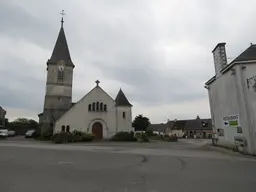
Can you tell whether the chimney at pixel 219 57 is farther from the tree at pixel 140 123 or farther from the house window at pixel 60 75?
the tree at pixel 140 123

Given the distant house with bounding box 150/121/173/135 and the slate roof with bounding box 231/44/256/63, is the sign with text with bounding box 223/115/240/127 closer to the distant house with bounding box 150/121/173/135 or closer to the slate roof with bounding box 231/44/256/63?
the slate roof with bounding box 231/44/256/63

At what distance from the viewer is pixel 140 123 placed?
6625 cm

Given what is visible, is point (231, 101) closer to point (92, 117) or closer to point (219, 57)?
point (219, 57)

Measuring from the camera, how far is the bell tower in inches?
1439

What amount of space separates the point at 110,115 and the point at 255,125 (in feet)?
75.2

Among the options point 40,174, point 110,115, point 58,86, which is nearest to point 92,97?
point 110,115

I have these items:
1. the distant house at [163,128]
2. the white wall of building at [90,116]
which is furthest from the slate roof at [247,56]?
the distant house at [163,128]

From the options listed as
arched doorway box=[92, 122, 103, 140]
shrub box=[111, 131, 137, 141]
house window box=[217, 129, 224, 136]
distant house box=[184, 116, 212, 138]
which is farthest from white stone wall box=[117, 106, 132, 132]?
distant house box=[184, 116, 212, 138]

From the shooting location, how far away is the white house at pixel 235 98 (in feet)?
46.6

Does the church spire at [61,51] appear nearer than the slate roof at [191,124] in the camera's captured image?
Yes

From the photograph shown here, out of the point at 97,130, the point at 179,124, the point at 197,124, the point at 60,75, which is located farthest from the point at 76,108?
the point at 179,124

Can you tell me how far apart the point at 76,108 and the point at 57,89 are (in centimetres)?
668

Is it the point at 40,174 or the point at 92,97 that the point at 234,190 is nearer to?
the point at 40,174

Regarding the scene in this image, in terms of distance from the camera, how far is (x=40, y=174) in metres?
7.20
